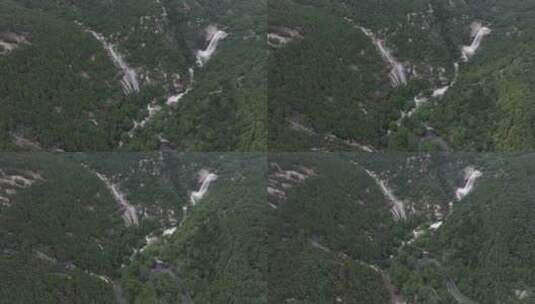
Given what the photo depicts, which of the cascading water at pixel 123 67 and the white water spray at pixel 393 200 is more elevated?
the cascading water at pixel 123 67

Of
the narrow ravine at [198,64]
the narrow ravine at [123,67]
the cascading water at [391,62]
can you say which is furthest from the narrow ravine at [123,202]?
the cascading water at [391,62]

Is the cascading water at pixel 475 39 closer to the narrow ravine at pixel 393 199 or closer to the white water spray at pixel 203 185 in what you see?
the narrow ravine at pixel 393 199

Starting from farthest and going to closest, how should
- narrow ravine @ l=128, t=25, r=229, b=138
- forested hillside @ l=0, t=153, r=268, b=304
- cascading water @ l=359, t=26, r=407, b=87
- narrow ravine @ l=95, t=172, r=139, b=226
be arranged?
cascading water @ l=359, t=26, r=407, b=87
narrow ravine @ l=128, t=25, r=229, b=138
narrow ravine @ l=95, t=172, r=139, b=226
forested hillside @ l=0, t=153, r=268, b=304

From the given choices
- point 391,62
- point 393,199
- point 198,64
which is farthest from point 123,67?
point 393,199

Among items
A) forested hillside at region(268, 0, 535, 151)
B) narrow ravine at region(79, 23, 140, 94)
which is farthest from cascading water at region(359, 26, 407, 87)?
narrow ravine at region(79, 23, 140, 94)

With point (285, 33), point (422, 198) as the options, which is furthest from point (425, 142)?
point (285, 33)

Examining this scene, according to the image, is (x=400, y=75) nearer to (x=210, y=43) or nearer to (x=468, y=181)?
(x=468, y=181)

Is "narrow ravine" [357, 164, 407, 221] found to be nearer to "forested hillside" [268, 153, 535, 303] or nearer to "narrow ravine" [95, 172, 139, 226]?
"forested hillside" [268, 153, 535, 303]
